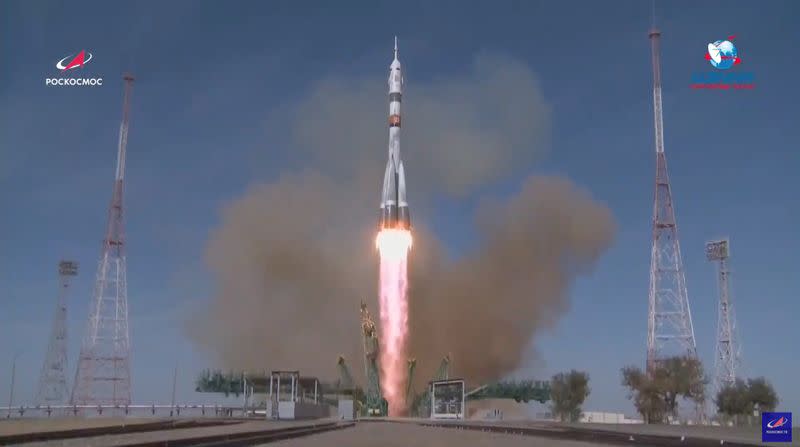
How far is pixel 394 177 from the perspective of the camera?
104875mm

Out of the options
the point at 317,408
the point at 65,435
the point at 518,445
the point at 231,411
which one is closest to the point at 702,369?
the point at 317,408

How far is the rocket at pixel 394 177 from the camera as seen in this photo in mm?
103062

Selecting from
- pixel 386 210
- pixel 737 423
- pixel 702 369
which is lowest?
pixel 737 423

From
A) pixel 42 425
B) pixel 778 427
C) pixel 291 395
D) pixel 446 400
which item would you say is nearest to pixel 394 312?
pixel 446 400

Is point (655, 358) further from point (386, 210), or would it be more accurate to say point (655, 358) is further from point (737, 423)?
point (386, 210)

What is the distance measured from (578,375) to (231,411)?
1895 inches

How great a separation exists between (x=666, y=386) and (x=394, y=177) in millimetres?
40918

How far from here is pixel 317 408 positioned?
10469 centimetres

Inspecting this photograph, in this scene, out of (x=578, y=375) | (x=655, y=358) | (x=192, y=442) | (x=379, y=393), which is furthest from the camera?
(x=578, y=375)

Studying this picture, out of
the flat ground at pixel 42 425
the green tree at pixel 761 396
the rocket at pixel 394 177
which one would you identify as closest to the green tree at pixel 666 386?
the green tree at pixel 761 396

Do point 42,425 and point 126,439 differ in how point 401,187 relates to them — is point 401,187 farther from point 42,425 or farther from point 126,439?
point 126,439

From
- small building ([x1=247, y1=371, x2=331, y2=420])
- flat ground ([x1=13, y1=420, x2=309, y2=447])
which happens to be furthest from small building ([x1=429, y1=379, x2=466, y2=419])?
flat ground ([x1=13, y1=420, x2=309, y2=447])

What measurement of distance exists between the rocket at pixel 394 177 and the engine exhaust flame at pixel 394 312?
160 cm

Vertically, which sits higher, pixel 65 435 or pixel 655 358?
pixel 655 358
